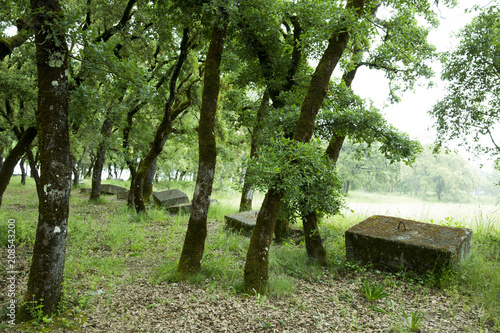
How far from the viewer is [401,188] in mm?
48375

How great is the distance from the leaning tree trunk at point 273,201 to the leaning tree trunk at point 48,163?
9.64 ft

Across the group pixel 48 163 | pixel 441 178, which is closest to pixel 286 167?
pixel 48 163

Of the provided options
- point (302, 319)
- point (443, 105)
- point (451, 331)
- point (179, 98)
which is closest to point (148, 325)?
point (302, 319)

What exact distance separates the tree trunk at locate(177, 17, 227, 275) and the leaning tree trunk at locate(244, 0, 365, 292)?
3.33ft

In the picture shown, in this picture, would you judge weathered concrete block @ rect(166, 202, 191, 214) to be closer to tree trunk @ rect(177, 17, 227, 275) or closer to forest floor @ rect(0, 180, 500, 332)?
forest floor @ rect(0, 180, 500, 332)

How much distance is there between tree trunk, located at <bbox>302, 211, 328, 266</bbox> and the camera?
617 cm

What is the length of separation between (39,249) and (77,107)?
205 centimetres

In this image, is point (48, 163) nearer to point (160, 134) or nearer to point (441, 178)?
point (160, 134)

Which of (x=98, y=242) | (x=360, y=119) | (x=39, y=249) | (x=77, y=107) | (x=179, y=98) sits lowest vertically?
(x=98, y=242)

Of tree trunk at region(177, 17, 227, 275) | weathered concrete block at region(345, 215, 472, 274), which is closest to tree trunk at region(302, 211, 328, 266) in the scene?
weathered concrete block at region(345, 215, 472, 274)

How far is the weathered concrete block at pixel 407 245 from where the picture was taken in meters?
5.37

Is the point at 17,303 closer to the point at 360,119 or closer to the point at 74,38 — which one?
the point at 74,38

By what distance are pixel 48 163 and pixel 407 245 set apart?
6433 mm

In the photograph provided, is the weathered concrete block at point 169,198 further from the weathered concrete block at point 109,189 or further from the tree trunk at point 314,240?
the tree trunk at point 314,240
